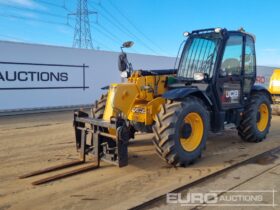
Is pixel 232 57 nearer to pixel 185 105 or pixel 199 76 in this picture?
pixel 199 76

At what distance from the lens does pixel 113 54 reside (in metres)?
16.6

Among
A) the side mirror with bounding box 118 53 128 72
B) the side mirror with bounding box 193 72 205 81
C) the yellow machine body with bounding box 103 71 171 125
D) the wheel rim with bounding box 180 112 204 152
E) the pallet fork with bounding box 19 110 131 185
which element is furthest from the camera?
the side mirror with bounding box 118 53 128 72

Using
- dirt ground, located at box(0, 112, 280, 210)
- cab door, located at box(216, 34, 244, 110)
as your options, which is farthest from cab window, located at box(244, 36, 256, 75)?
dirt ground, located at box(0, 112, 280, 210)

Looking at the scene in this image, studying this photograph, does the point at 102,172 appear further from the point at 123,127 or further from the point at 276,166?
the point at 276,166

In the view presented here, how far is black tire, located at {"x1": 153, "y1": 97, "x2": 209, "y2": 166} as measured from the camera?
5.05 m

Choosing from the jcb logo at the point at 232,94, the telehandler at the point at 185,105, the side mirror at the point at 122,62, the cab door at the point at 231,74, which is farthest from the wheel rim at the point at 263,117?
the side mirror at the point at 122,62

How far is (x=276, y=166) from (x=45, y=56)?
1094cm

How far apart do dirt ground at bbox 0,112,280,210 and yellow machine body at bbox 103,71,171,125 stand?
82 centimetres

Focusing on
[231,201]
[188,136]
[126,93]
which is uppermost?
[126,93]

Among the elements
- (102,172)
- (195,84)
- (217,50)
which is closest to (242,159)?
(195,84)

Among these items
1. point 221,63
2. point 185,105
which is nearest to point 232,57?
point 221,63

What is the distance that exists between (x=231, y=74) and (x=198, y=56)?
79 centimetres

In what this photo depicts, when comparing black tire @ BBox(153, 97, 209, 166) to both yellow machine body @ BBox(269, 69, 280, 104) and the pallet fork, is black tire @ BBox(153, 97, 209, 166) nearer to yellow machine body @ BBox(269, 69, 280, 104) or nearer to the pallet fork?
the pallet fork

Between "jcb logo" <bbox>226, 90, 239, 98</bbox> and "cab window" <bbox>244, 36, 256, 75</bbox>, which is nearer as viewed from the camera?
"jcb logo" <bbox>226, 90, 239, 98</bbox>
